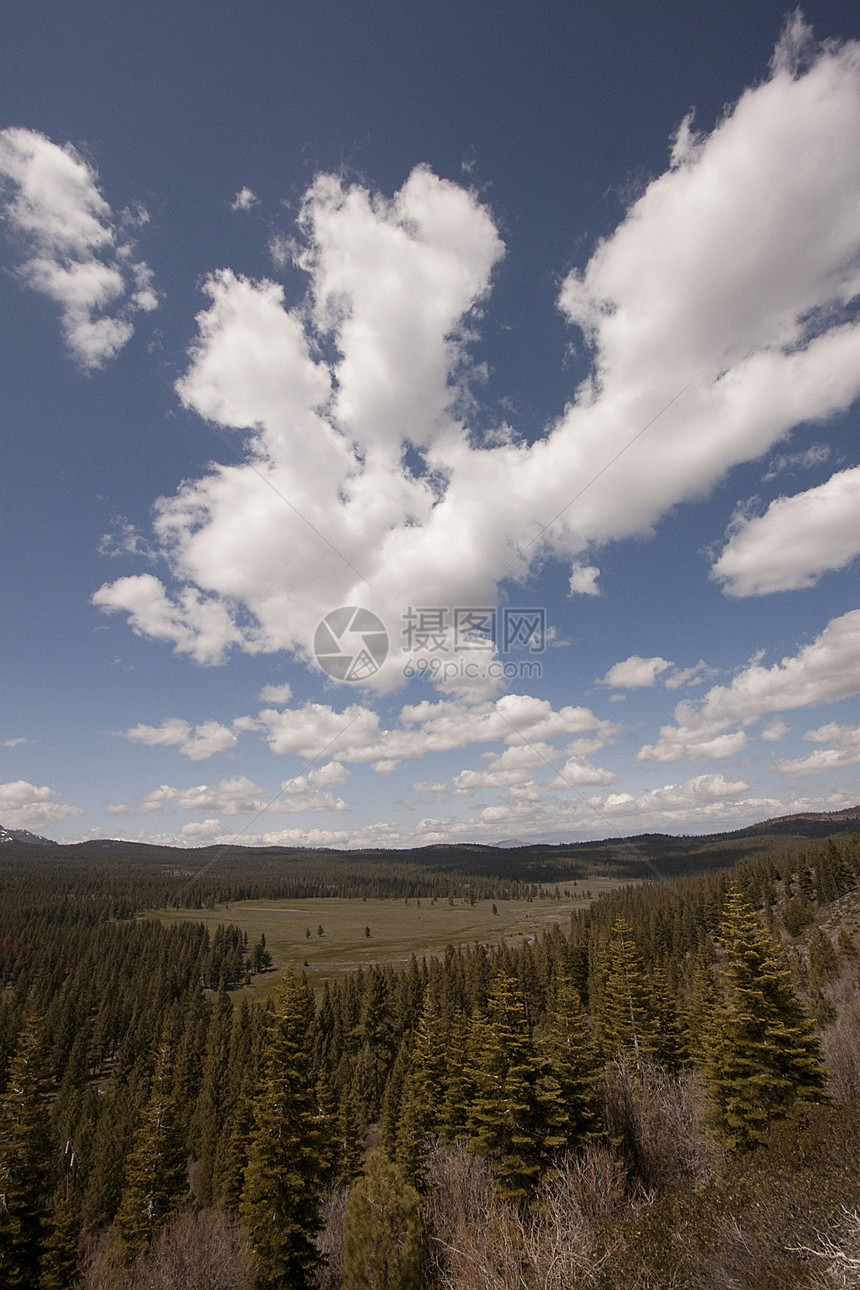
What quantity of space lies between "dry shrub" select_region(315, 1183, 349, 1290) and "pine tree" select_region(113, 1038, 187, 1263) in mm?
10123

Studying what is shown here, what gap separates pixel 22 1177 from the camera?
25578 millimetres

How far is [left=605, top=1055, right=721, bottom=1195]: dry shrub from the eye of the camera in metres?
24.0

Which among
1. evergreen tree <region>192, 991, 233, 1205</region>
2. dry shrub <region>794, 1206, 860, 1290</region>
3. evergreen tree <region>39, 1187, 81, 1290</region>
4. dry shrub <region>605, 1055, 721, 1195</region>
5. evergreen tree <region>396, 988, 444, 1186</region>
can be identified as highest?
dry shrub <region>794, 1206, 860, 1290</region>

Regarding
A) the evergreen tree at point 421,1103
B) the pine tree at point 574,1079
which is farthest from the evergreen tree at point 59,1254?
the pine tree at point 574,1079

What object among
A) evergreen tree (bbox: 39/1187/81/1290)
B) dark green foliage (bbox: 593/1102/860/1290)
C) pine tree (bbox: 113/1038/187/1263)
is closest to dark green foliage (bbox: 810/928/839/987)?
dark green foliage (bbox: 593/1102/860/1290)

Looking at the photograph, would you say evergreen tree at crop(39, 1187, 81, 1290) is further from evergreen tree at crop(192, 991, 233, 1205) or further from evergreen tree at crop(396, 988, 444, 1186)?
evergreen tree at crop(192, 991, 233, 1205)

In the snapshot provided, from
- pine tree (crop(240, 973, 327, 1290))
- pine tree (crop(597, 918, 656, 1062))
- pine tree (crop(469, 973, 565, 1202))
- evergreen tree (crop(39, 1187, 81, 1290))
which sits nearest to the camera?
pine tree (crop(240, 973, 327, 1290))

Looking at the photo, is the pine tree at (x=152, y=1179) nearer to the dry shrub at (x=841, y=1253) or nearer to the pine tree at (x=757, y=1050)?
the pine tree at (x=757, y=1050)

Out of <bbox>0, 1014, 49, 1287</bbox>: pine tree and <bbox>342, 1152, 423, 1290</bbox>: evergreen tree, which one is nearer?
<bbox>342, 1152, 423, 1290</bbox>: evergreen tree

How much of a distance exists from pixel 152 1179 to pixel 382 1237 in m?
27.1

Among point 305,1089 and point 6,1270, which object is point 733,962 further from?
point 6,1270

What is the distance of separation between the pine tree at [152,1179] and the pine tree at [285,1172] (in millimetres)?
15479

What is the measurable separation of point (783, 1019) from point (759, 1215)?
1586 cm

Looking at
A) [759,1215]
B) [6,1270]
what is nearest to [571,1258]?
[759,1215]
